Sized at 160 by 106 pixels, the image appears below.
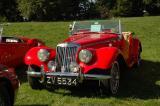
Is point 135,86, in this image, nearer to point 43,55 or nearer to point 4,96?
point 43,55

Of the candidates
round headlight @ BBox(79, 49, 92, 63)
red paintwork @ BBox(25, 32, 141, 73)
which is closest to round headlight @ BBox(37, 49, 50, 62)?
red paintwork @ BBox(25, 32, 141, 73)

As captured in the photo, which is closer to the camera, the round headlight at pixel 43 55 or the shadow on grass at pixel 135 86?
the shadow on grass at pixel 135 86

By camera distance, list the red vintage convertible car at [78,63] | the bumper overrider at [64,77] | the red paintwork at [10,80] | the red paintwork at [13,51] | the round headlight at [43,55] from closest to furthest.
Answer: the red paintwork at [10,80] → the bumper overrider at [64,77] → the red vintage convertible car at [78,63] → the round headlight at [43,55] → the red paintwork at [13,51]

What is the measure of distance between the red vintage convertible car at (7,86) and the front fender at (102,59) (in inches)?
90.2

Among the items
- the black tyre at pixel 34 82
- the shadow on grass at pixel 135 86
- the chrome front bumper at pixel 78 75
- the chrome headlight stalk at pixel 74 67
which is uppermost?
the chrome headlight stalk at pixel 74 67

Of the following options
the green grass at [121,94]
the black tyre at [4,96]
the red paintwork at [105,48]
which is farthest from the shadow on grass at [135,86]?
the black tyre at [4,96]

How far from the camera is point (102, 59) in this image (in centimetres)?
948

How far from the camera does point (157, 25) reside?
92.7 feet

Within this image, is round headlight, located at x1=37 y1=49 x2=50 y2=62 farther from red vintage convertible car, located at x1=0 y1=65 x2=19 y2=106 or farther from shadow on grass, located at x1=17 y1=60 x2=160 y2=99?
red vintage convertible car, located at x1=0 y1=65 x2=19 y2=106

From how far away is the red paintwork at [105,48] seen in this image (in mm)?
9516

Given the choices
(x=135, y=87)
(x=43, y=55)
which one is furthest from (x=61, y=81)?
(x=135, y=87)

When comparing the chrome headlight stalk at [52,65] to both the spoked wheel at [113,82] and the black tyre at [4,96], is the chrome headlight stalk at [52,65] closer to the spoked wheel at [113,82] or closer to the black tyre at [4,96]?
the spoked wheel at [113,82]

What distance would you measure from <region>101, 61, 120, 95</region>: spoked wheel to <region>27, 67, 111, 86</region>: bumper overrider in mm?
257

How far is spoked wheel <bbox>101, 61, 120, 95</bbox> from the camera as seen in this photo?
9.52 metres
